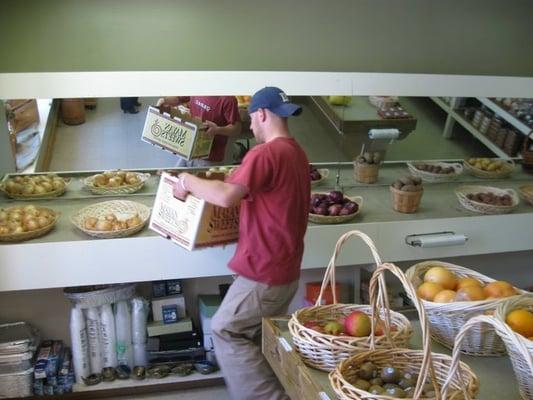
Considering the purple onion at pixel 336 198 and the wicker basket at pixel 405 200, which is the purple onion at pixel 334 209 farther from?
the wicker basket at pixel 405 200

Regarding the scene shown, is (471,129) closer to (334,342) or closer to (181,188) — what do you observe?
(181,188)

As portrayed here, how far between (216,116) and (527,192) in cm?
178

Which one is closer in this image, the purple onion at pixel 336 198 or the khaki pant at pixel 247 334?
the khaki pant at pixel 247 334

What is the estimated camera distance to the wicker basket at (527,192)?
2.96m

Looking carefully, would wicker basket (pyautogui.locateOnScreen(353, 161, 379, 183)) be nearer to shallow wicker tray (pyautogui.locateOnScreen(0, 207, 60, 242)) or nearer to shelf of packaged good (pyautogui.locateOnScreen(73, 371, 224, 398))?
shelf of packaged good (pyautogui.locateOnScreen(73, 371, 224, 398))

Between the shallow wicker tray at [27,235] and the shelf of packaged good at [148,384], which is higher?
the shallow wicker tray at [27,235]

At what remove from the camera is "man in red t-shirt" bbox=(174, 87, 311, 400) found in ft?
6.10

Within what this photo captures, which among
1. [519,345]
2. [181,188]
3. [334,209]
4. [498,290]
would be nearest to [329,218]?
[334,209]

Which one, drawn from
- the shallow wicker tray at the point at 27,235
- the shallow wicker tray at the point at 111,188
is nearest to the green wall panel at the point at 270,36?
the shallow wicker tray at the point at 111,188

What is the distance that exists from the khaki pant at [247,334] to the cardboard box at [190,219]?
0.20 m

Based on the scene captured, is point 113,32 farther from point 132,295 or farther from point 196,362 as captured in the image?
point 196,362

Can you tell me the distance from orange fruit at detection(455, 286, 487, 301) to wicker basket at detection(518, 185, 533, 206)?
5.98ft

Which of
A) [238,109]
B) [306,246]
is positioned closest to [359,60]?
[238,109]

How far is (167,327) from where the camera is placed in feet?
8.67
